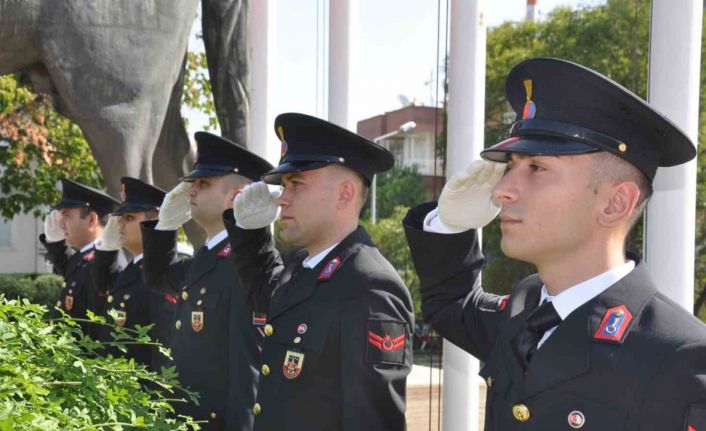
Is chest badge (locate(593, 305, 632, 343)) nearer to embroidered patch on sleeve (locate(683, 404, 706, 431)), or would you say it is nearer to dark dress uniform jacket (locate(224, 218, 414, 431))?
embroidered patch on sleeve (locate(683, 404, 706, 431))

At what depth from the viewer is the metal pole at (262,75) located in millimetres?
5422

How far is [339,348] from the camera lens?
2867 millimetres

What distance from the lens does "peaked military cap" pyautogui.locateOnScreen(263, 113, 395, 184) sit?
323 cm

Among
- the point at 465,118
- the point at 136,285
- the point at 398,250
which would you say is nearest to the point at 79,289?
the point at 136,285

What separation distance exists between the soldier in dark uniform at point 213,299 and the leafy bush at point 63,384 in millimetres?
1446

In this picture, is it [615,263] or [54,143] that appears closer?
[615,263]

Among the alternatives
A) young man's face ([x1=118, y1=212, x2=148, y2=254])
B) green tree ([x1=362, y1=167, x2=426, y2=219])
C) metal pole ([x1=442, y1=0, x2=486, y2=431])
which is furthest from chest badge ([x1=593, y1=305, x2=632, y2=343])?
green tree ([x1=362, y1=167, x2=426, y2=219])

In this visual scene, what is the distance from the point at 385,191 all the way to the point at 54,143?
5.45 metres

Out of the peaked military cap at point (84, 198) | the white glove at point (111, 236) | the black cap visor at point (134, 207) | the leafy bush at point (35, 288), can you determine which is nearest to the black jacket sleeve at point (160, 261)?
the black cap visor at point (134, 207)

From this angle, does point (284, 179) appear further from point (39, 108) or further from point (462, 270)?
point (39, 108)

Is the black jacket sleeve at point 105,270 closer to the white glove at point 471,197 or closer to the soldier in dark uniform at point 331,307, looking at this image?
the soldier in dark uniform at point 331,307

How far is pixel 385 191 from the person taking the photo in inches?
480

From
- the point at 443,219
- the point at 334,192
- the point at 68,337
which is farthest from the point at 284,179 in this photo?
the point at 68,337

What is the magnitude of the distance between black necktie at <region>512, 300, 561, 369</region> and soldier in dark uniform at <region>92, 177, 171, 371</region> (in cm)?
298
